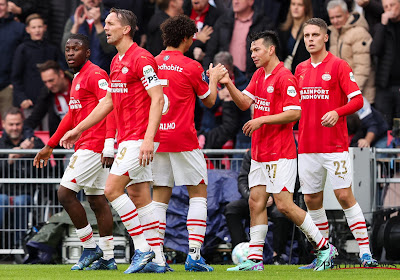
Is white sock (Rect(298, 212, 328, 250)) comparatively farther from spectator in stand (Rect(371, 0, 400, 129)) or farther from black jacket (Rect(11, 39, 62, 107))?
black jacket (Rect(11, 39, 62, 107))

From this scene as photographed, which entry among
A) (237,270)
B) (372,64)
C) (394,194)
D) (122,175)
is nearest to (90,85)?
(122,175)

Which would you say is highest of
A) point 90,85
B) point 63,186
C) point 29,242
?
point 90,85

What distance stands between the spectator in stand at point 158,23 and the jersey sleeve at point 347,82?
552 centimetres

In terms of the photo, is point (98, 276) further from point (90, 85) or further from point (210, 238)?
point (210, 238)

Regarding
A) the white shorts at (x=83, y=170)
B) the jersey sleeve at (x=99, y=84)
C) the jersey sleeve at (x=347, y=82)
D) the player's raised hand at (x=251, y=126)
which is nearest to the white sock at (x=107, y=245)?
the white shorts at (x=83, y=170)

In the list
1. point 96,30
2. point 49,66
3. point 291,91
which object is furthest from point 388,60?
point 49,66

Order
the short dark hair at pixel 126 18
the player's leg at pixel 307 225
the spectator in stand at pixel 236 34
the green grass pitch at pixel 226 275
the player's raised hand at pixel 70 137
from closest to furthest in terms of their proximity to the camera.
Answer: the green grass pitch at pixel 226 275, the short dark hair at pixel 126 18, the player's raised hand at pixel 70 137, the player's leg at pixel 307 225, the spectator in stand at pixel 236 34

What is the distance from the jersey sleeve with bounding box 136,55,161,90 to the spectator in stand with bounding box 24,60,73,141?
6212 mm

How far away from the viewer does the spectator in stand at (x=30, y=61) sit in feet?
50.3

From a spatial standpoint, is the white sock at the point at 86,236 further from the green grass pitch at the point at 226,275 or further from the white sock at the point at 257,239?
the white sock at the point at 257,239

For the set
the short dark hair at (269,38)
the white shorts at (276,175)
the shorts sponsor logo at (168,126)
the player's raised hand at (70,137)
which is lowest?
the white shorts at (276,175)

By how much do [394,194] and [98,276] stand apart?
16.0ft

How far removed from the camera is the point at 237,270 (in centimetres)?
939

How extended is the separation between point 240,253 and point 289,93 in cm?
276
